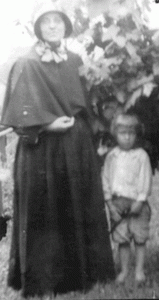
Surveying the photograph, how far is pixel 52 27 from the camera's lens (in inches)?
232

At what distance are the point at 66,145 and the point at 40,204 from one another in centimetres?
56

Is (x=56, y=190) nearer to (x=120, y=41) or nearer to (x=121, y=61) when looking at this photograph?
(x=121, y=61)

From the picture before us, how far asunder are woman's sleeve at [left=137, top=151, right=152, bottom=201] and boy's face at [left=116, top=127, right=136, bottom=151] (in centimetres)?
14

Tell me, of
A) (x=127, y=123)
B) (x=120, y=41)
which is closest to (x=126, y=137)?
(x=127, y=123)

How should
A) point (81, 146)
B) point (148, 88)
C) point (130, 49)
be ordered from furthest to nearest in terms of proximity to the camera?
point (81, 146) < point (130, 49) < point (148, 88)

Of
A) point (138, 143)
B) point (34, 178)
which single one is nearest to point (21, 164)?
point (34, 178)

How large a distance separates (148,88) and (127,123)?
1.20ft

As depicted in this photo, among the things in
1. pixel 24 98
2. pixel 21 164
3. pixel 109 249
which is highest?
pixel 24 98

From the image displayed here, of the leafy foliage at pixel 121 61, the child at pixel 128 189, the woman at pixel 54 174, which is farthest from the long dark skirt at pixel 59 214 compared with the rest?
the leafy foliage at pixel 121 61

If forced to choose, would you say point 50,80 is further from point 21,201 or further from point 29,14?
point 21,201

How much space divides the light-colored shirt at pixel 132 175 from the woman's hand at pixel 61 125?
1.72ft

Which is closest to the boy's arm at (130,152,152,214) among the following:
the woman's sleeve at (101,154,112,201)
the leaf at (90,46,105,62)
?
the woman's sleeve at (101,154,112,201)

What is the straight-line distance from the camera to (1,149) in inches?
264

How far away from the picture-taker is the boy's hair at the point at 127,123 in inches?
236
